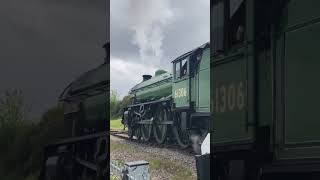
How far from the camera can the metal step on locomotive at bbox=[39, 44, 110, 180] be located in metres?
1.72

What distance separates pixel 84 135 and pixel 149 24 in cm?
50

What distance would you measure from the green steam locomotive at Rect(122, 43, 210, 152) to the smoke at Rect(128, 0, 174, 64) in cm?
8

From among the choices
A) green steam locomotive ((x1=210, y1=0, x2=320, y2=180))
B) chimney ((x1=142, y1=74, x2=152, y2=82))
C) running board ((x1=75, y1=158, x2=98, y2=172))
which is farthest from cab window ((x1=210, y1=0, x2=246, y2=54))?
running board ((x1=75, y1=158, x2=98, y2=172))

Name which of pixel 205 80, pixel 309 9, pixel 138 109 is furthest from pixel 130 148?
pixel 309 9

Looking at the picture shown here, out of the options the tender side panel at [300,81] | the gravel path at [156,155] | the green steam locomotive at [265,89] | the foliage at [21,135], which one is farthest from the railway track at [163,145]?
the tender side panel at [300,81]

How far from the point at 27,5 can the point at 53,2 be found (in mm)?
96

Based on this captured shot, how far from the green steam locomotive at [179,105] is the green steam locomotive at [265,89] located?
0.14 feet

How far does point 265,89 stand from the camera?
1.63m

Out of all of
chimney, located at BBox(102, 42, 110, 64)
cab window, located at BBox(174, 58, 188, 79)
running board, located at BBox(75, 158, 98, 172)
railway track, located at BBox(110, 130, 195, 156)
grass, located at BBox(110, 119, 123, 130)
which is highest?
chimney, located at BBox(102, 42, 110, 64)

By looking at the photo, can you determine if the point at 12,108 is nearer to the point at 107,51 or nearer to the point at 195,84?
the point at 107,51

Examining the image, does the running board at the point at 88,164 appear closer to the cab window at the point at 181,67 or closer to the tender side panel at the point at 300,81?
the cab window at the point at 181,67

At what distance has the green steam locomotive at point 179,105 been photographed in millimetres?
1701

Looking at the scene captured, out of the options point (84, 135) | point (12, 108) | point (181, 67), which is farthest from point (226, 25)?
point (12, 108)

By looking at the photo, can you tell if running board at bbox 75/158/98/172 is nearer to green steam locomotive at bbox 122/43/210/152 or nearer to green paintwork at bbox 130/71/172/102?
green steam locomotive at bbox 122/43/210/152
